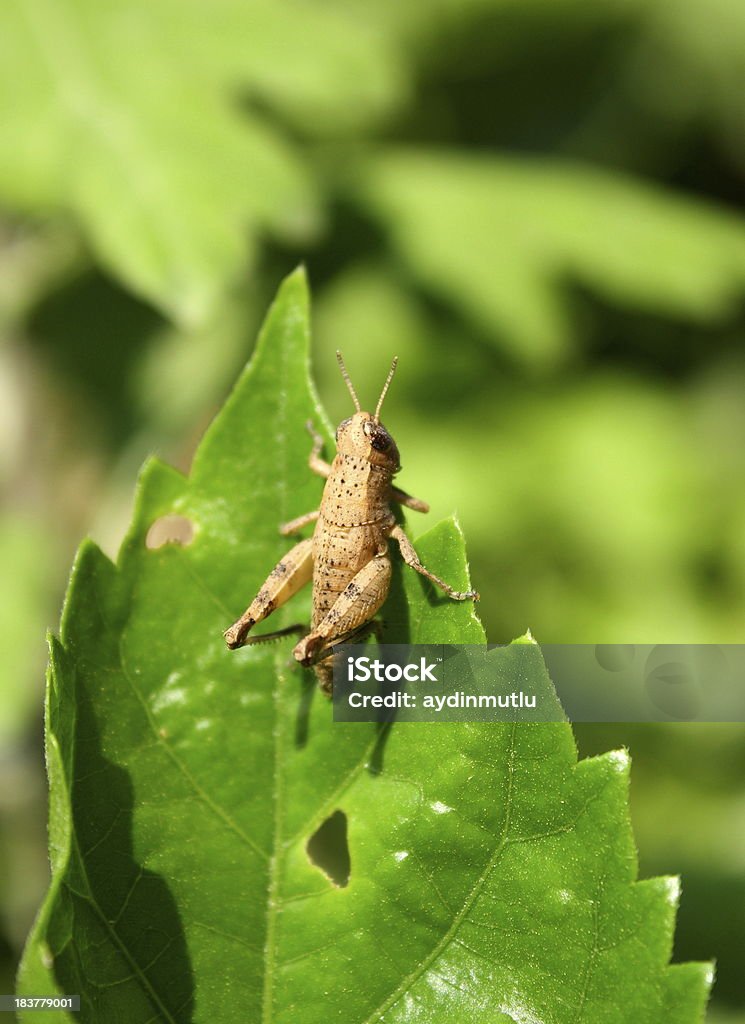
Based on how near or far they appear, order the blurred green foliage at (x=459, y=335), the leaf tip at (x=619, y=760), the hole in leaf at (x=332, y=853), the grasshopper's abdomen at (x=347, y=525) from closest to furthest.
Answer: the leaf tip at (x=619, y=760)
the hole in leaf at (x=332, y=853)
the grasshopper's abdomen at (x=347, y=525)
the blurred green foliage at (x=459, y=335)

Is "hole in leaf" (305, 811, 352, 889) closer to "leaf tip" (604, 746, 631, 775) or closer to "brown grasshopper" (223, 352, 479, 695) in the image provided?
"brown grasshopper" (223, 352, 479, 695)

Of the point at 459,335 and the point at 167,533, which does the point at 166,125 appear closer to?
the point at 459,335

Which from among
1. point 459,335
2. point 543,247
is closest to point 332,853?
point 459,335

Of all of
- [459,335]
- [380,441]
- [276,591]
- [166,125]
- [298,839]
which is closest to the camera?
[298,839]

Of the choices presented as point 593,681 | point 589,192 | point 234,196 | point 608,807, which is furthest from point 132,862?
point 589,192

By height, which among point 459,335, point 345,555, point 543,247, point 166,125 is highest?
point 543,247

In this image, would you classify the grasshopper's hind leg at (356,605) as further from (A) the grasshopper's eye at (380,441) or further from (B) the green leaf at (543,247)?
(B) the green leaf at (543,247)

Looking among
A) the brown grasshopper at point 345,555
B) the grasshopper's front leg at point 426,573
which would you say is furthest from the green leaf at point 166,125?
the grasshopper's front leg at point 426,573

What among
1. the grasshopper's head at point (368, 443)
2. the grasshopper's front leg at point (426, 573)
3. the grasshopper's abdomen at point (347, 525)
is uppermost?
the grasshopper's head at point (368, 443)
